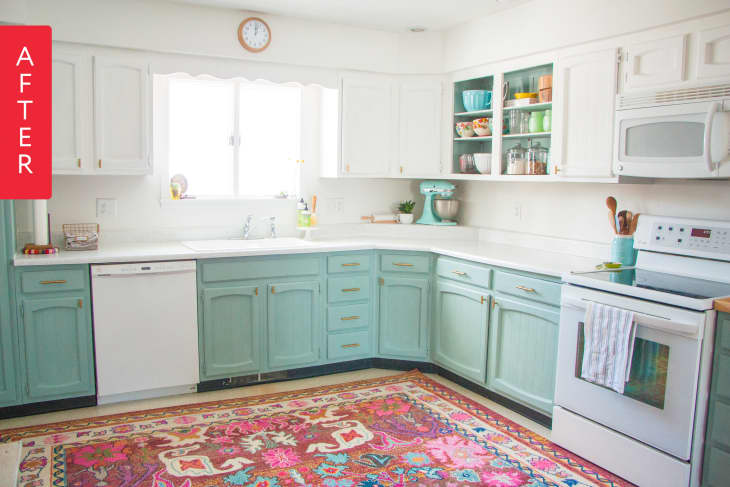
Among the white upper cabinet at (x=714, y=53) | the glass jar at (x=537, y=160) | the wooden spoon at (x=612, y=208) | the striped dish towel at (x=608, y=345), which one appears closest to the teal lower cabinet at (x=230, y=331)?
the glass jar at (x=537, y=160)

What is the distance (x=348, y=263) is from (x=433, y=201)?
98 cm

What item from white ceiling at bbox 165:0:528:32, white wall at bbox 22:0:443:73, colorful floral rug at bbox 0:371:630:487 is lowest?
colorful floral rug at bbox 0:371:630:487

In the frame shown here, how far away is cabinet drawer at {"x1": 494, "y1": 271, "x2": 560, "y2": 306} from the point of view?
3221 millimetres

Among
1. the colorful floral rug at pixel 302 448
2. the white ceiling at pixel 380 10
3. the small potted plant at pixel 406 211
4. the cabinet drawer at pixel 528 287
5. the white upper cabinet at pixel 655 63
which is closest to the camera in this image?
the colorful floral rug at pixel 302 448

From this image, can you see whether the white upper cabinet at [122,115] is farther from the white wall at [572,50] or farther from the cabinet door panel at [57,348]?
the white wall at [572,50]

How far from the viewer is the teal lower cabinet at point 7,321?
3244 mm

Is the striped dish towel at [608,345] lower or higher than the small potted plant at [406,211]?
lower

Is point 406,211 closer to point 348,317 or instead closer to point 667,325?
point 348,317

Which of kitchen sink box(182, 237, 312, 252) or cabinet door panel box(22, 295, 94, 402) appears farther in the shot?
kitchen sink box(182, 237, 312, 252)

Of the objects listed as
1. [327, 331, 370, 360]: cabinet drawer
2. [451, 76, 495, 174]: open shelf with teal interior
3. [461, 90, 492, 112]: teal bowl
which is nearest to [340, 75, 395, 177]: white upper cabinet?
[451, 76, 495, 174]: open shelf with teal interior

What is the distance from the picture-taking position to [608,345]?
2777mm

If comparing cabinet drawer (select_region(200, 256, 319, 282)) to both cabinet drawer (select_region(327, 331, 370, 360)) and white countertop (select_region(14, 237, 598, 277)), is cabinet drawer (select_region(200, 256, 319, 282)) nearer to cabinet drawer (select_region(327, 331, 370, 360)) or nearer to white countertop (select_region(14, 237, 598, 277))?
white countertop (select_region(14, 237, 598, 277))

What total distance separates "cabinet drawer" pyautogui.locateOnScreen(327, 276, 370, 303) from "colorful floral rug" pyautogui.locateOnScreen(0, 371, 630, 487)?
0.70 meters

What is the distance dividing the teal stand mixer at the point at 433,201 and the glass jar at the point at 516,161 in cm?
74
